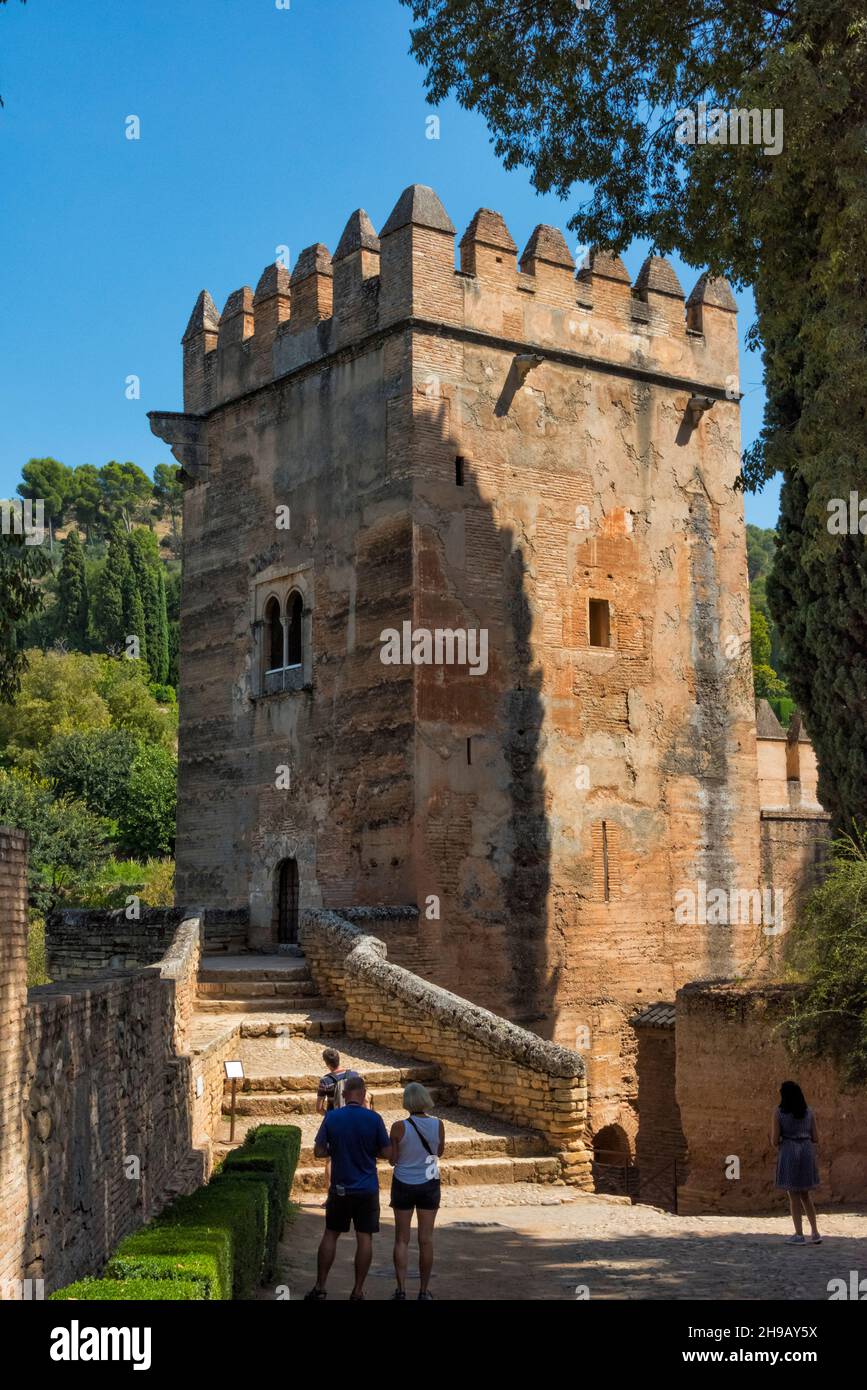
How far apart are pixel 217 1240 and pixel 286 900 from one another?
44.9 feet

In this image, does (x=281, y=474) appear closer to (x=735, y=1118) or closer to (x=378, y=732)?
(x=378, y=732)

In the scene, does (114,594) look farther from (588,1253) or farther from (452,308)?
(588,1253)

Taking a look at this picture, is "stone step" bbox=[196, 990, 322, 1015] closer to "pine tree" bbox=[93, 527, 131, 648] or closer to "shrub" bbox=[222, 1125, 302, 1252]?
"shrub" bbox=[222, 1125, 302, 1252]

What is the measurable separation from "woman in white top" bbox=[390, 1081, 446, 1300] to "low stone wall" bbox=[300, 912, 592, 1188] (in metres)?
4.78

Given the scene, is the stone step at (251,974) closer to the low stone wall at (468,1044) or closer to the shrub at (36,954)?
the low stone wall at (468,1044)

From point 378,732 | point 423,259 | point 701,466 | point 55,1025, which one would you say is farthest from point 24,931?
point 701,466

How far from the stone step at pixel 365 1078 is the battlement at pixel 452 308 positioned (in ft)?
32.9

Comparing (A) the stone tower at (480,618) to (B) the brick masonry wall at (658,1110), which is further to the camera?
(A) the stone tower at (480,618)

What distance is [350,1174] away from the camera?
8531mm

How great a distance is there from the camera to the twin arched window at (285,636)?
70.0 ft

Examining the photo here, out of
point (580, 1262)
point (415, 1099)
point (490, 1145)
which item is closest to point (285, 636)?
point (490, 1145)

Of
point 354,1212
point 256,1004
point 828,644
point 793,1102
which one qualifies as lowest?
point 354,1212

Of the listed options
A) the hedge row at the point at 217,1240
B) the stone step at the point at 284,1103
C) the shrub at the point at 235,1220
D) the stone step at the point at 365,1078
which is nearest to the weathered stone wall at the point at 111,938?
the stone step at the point at 365,1078

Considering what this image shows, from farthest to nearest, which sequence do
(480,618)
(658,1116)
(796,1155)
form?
(480,618)
(658,1116)
(796,1155)
